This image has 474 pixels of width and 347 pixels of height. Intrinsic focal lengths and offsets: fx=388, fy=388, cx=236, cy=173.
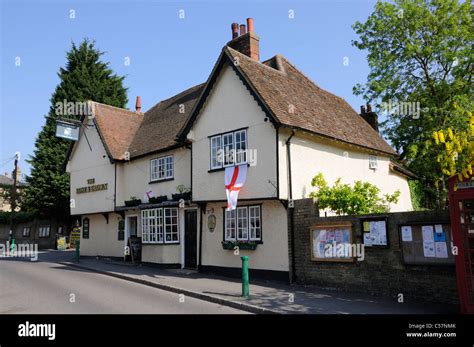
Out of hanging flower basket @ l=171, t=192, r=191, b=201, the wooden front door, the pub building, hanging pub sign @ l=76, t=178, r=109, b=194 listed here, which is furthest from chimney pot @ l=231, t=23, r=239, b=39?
hanging pub sign @ l=76, t=178, r=109, b=194

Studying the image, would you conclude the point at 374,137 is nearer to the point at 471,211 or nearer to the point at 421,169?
the point at 421,169

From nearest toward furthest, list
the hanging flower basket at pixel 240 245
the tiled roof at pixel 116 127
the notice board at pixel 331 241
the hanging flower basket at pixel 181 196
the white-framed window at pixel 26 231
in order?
the notice board at pixel 331 241, the hanging flower basket at pixel 240 245, the hanging flower basket at pixel 181 196, the tiled roof at pixel 116 127, the white-framed window at pixel 26 231

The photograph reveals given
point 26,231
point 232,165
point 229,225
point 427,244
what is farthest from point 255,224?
point 26,231

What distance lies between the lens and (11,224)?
3862 cm

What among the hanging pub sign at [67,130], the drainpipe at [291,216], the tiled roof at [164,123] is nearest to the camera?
the drainpipe at [291,216]

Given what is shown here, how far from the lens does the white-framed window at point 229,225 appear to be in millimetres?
15367

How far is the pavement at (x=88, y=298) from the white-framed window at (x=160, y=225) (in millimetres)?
3267

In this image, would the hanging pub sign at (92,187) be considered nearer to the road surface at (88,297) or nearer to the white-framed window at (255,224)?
the road surface at (88,297)

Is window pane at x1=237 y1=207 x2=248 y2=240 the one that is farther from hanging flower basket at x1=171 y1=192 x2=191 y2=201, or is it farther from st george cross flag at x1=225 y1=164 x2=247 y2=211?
hanging flower basket at x1=171 y1=192 x2=191 y2=201

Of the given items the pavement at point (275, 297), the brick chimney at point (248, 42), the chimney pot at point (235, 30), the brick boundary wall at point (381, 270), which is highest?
the chimney pot at point (235, 30)

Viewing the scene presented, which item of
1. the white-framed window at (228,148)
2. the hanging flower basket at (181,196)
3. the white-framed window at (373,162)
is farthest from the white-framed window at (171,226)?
the white-framed window at (373,162)

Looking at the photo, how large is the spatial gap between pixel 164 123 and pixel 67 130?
5.89 meters

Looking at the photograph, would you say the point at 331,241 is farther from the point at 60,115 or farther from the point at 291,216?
the point at 60,115

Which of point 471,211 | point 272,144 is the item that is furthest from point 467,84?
point 471,211
